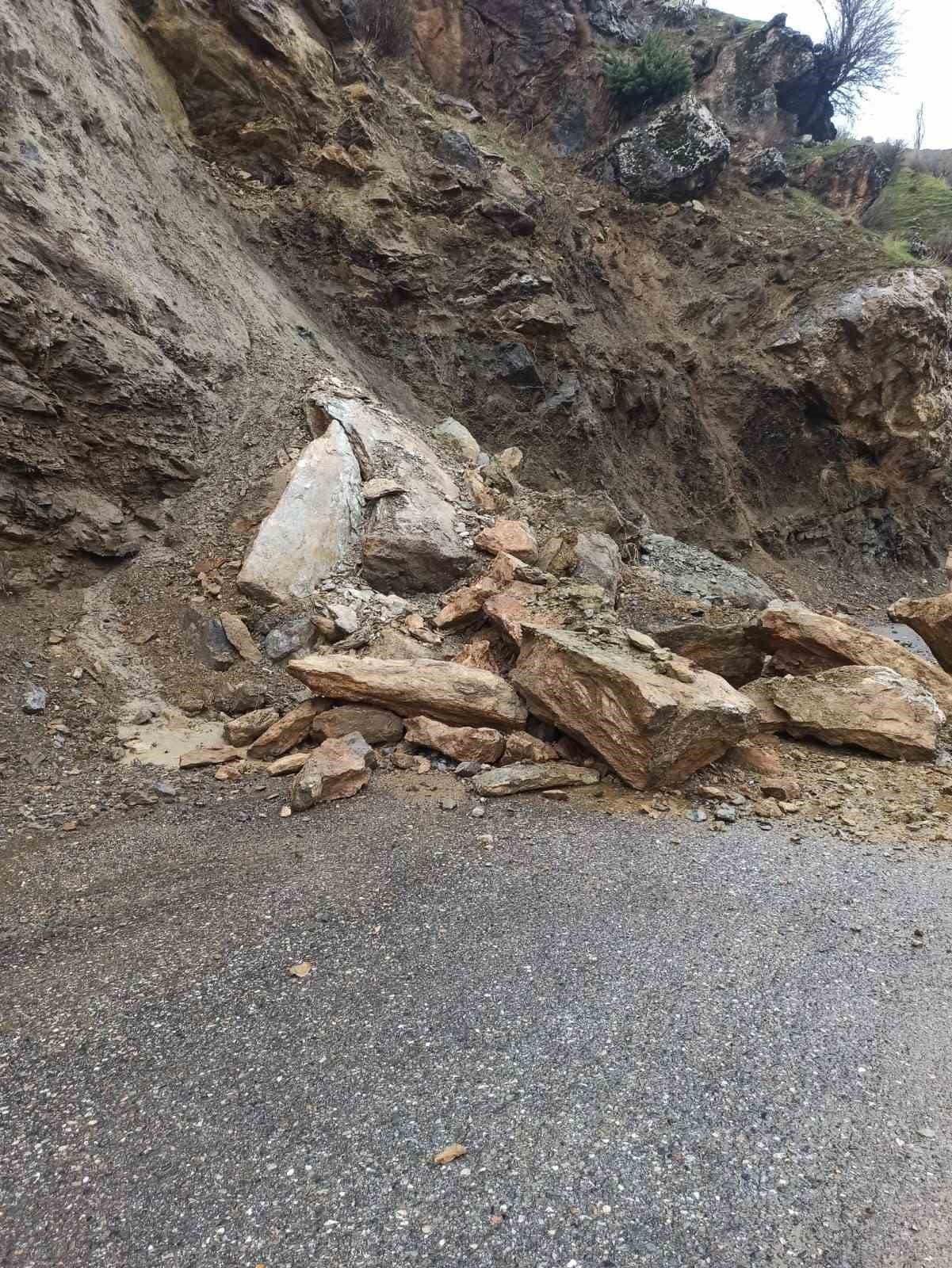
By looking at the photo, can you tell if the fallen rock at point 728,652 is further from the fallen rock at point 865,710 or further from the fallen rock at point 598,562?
the fallen rock at point 598,562

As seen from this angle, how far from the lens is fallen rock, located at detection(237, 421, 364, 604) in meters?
7.29

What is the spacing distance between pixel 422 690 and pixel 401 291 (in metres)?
11.8

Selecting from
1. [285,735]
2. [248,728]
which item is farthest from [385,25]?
[285,735]

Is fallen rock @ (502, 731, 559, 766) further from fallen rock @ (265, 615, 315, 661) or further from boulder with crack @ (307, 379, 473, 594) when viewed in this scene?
boulder with crack @ (307, 379, 473, 594)

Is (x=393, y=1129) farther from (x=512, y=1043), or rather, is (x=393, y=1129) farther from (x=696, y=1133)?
(x=696, y=1133)

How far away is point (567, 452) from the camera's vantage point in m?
15.2

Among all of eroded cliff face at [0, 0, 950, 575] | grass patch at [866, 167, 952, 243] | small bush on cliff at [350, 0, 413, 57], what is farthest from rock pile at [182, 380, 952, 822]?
grass patch at [866, 167, 952, 243]

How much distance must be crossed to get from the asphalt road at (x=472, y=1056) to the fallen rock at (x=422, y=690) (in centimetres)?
151

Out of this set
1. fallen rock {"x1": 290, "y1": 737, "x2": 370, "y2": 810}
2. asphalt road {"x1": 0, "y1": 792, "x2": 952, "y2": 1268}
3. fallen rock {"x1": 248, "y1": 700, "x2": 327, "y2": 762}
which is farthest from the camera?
fallen rock {"x1": 248, "y1": 700, "x2": 327, "y2": 762}

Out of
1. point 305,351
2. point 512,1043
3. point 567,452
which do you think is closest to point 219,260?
point 305,351

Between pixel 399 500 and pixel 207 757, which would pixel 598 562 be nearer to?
pixel 399 500

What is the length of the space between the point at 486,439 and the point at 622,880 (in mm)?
12158

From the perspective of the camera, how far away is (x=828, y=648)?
21.8ft

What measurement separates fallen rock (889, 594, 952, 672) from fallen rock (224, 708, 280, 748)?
27.6 feet
